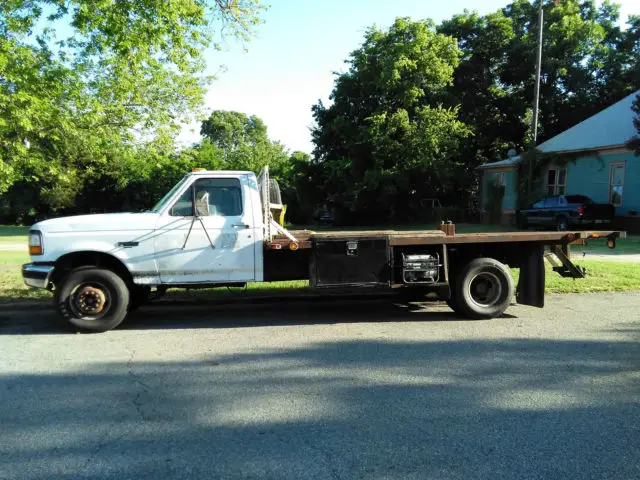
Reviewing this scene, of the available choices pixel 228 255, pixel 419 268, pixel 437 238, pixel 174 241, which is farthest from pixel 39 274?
pixel 437 238

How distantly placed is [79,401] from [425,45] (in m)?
29.7

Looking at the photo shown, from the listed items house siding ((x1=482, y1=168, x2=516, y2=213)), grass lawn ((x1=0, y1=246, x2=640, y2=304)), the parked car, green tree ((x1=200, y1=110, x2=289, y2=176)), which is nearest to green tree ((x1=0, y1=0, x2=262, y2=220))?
grass lawn ((x1=0, y1=246, x2=640, y2=304))

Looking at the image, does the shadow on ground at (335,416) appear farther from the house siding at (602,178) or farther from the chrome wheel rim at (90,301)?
the house siding at (602,178)

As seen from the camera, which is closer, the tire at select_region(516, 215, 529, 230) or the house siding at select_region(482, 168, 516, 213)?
the tire at select_region(516, 215, 529, 230)

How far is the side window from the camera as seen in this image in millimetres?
7113

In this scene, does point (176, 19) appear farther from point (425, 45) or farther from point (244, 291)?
point (425, 45)

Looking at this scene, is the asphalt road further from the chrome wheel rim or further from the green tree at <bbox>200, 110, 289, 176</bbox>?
the green tree at <bbox>200, 110, 289, 176</bbox>

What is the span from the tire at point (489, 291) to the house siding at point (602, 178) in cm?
1869

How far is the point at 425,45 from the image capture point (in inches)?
1189

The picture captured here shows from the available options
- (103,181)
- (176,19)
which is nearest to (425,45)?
(176,19)

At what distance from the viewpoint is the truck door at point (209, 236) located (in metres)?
7.05

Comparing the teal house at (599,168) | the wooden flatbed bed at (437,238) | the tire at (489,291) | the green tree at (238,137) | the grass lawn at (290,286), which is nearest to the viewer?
the wooden flatbed bed at (437,238)

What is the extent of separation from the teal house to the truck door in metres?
20.6

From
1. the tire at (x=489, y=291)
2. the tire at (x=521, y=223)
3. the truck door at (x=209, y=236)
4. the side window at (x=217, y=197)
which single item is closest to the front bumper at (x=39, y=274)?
the truck door at (x=209, y=236)
